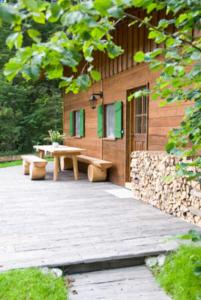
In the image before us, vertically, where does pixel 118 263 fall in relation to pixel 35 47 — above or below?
below

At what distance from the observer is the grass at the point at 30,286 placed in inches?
87.7

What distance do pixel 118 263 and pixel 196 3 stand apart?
214 cm

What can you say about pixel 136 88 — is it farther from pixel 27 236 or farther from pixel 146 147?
pixel 27 236

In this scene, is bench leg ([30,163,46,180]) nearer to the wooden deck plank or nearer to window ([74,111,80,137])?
window ([74,111,80,137])

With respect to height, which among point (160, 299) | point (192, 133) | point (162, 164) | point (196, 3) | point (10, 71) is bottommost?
point (160, 299)

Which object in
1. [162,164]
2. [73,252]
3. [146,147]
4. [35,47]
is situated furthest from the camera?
[146,147]

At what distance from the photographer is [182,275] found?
2475 mm

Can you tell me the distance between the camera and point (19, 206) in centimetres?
491

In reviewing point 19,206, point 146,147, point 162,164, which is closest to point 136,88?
point 146,147

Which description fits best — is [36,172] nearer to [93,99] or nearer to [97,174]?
[97,174]

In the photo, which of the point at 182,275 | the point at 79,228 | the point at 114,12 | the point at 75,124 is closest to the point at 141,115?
the point at 79,228

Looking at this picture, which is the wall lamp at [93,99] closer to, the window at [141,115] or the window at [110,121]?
the window at [110,121]

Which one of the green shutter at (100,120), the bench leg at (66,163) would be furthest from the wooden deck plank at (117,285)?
the bench leg at (66,163)

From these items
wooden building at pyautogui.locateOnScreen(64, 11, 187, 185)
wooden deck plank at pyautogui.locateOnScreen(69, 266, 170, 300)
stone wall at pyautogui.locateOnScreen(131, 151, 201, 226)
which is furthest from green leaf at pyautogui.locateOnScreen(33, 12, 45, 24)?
wooden building at pyautogui.locateOnScreen(64, 11, 187, 185)
